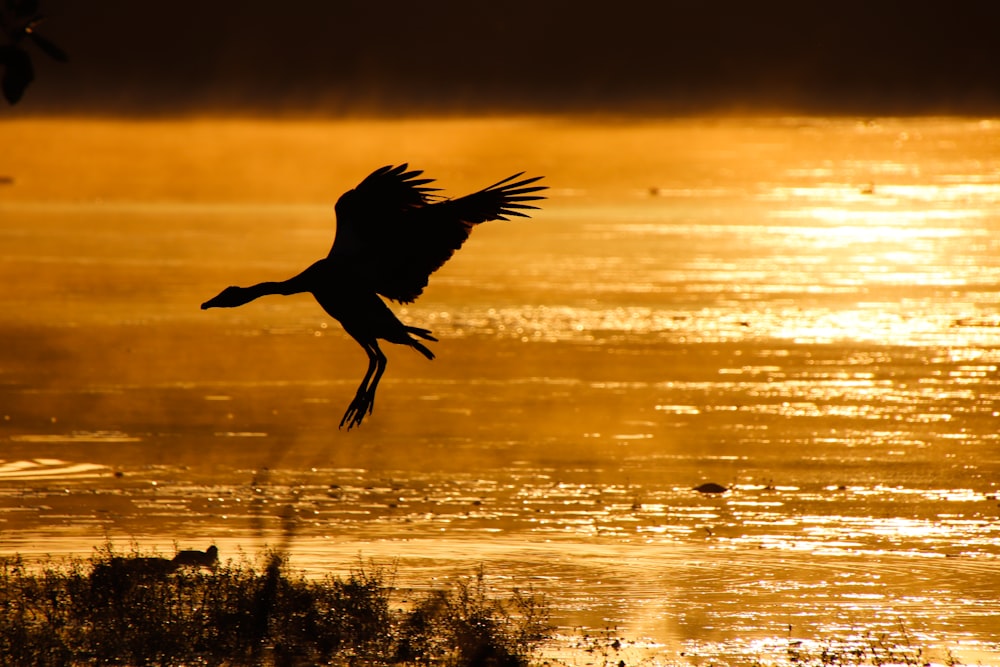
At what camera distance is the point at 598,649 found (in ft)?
28.8

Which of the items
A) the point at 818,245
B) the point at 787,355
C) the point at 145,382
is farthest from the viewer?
the point at 818,245

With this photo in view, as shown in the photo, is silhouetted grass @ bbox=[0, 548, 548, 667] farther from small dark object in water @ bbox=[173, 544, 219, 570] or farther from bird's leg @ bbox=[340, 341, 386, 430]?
bird's leg @ bbox=[340, 341, 386, 430]

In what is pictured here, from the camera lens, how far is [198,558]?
33.5 feet

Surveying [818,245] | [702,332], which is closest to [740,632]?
[702,332]

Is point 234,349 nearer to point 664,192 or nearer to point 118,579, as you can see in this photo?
point 118,579

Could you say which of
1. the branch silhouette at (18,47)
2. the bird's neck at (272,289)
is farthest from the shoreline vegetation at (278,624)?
the branch silhouette at (18,47)

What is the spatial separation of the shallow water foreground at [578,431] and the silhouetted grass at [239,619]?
18.1 inches

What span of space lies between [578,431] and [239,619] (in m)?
6.76

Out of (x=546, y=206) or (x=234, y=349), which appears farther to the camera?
(x=546, y=206)

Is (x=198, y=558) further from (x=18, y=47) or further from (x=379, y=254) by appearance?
(x=18, y=47)

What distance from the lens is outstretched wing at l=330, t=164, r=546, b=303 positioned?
32.1 ft

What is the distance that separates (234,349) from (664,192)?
31.3m

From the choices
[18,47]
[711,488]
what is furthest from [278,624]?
[711,488]

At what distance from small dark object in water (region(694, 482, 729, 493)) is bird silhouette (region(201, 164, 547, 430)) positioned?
11.6 ft
